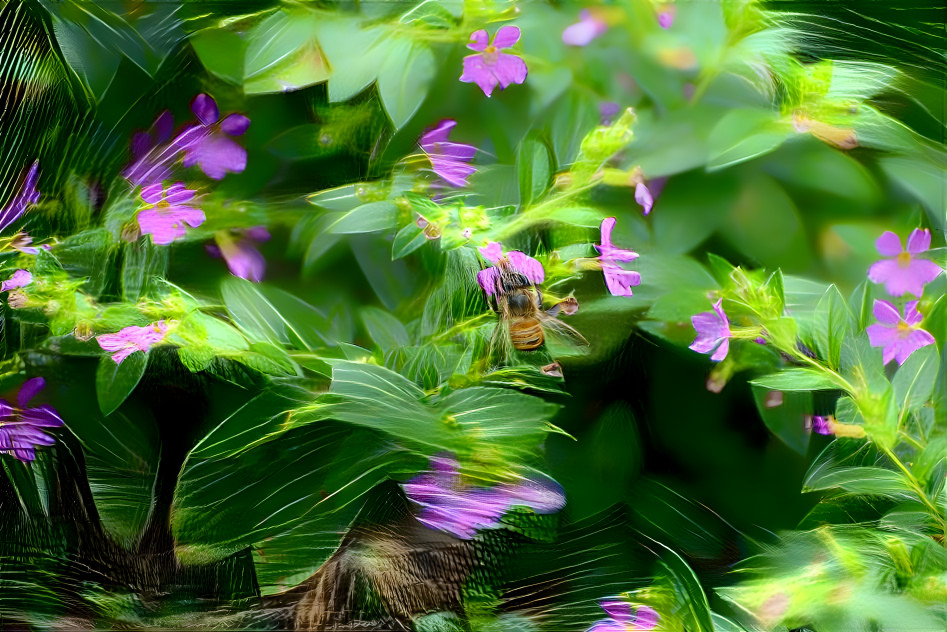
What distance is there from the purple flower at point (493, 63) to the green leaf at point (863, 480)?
1.37 ft


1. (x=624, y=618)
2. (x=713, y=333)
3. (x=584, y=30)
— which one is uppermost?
(x=584, y=30)

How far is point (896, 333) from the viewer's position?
20.5 inches

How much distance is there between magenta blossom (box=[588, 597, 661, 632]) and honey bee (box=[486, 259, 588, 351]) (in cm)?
23

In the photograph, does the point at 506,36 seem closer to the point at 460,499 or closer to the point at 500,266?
the point at 500,266

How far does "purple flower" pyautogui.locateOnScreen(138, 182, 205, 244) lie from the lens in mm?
514

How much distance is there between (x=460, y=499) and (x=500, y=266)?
0.19m

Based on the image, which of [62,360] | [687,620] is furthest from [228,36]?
[687,620]

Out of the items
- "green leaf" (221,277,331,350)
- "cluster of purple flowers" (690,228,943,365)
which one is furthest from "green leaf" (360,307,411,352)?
"cluster of purple flowers" (690,228,943,365)

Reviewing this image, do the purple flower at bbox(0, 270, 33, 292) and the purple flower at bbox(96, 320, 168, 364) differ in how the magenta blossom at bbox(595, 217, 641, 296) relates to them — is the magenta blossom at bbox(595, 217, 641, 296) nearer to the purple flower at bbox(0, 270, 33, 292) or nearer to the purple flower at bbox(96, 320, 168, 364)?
the purple flower at bbox(96, 320, 168, 364)

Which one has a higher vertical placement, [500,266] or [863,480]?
[500,266]

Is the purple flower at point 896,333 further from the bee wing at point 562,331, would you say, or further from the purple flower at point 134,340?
the purple flower at point 134,340

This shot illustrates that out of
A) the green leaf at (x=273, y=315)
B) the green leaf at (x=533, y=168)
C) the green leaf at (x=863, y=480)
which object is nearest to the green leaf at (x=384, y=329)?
the green leaf at (x=273, y=315)

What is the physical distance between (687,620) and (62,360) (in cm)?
56

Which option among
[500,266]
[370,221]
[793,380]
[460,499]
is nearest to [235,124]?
[370,221]
